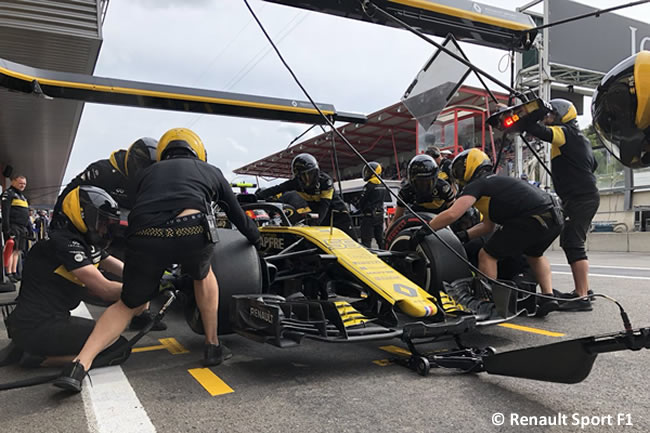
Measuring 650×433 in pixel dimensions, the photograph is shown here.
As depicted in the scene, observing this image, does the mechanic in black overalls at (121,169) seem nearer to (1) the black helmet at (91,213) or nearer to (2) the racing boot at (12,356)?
(1) the black helmet at (91,213)

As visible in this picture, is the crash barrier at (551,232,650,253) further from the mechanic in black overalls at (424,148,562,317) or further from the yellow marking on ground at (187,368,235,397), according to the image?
the yellow marking on ground at (187,368,235,397)

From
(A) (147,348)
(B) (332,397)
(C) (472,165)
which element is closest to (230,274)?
(A) (147,348)

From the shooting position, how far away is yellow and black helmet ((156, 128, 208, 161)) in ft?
10.3

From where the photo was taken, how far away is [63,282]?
2994 mm

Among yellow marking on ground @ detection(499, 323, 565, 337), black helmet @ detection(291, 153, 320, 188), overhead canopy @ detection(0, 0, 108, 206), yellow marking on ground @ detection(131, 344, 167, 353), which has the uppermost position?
overhead canopy @ detection(0, 0, 108, 206)

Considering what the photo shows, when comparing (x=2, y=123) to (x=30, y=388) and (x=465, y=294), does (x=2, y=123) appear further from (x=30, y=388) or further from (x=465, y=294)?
(x=465, y=294)

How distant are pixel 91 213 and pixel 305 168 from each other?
3.33 meters

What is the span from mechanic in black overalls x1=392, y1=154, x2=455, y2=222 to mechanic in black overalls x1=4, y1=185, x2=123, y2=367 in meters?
2.80

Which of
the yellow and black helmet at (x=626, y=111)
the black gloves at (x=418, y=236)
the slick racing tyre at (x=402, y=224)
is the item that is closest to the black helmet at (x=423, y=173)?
the slick racing tyre at (x=402, y=224)

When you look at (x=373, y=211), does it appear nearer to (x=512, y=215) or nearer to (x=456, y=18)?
(x=512, y=215)

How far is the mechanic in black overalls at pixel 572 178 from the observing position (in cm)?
463

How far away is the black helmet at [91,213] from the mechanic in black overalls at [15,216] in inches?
222

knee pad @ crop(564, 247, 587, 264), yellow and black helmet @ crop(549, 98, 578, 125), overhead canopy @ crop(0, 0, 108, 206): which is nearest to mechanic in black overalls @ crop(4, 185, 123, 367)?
knee pad @ crop(564, 247, 587, 264)

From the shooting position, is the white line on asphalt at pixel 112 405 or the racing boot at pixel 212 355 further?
the racing boot at pixel 212 355
